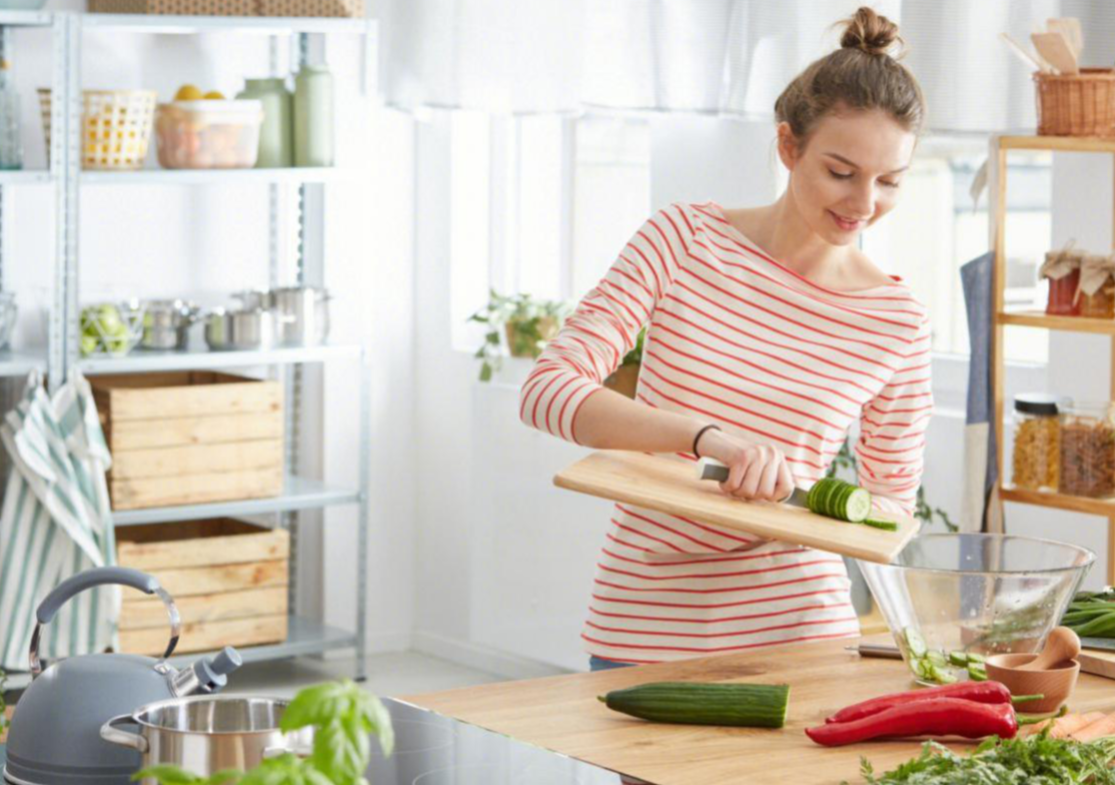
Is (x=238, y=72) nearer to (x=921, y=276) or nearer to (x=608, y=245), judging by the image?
(x=608, y=245)

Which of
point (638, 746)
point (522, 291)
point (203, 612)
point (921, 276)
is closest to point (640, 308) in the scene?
point (638, 746)

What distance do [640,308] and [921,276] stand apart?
2.46 meters

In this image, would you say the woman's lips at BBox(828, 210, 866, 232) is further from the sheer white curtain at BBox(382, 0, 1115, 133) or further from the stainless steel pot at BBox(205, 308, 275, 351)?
the stainless steel pot at BBox(205, 308, 275, 351)

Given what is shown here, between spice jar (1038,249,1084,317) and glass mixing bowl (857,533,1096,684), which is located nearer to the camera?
glass mixing bowl (857,533,1096,684)

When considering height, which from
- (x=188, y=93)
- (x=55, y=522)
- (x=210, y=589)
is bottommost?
(x=210, y=589)

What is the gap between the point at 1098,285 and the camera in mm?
3277

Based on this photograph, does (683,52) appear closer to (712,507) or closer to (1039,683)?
(712,507)

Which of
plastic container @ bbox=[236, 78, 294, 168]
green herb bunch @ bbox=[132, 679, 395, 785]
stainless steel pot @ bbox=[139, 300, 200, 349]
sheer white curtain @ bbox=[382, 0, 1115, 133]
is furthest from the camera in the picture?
plastic container @ bbox=[236, 78, 294, 168]

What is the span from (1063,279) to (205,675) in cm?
218

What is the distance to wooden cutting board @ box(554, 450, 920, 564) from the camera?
1928 mm

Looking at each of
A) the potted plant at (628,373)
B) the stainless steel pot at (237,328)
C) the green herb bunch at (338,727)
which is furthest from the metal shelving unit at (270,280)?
the green herb bunch at (338,727)

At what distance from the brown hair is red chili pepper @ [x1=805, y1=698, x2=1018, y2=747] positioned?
760 mm

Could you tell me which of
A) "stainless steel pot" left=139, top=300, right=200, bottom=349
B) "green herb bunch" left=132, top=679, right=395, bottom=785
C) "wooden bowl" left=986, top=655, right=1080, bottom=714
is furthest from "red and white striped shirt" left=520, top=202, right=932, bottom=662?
"stainless steel pot" left=139, top=300, right=200, bottom=349

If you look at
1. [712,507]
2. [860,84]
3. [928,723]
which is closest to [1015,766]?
[928,723]
